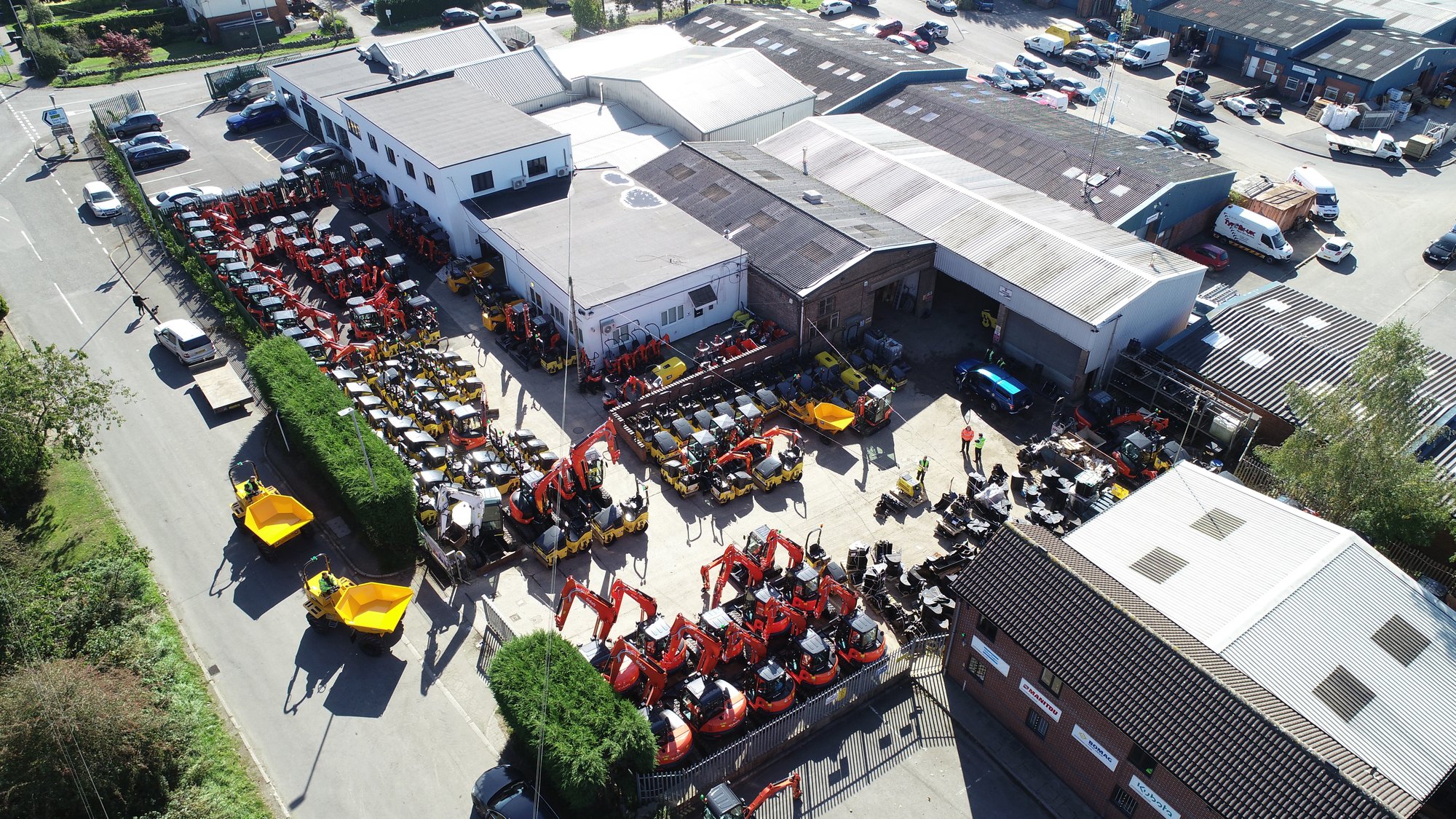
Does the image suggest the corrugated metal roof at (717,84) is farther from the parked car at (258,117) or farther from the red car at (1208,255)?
the red car at (1208,255)

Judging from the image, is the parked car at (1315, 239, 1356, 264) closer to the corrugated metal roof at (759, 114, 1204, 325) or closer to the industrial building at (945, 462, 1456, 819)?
the corrugated metal roof at (759, 114, 1204, 325)

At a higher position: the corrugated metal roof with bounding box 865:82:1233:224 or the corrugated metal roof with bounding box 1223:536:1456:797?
the corrugated metal roof with bounding box 865:82:1233:224

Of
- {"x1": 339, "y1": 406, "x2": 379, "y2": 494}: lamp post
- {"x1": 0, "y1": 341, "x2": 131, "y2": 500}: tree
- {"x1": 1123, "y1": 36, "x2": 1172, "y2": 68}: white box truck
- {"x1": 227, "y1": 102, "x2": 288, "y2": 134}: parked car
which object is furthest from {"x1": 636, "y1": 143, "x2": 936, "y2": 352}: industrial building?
{"x1": 1123, "y1": 36, "x2": 1172, "y2": 68}: white box truck

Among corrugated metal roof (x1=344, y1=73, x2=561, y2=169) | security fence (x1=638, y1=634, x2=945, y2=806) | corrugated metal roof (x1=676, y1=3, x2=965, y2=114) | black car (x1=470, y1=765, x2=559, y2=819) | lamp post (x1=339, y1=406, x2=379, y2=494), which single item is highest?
corrugated metal roof (x1=344, y1=73, x2=561, y2=169)

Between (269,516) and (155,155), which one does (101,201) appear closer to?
(155,155)

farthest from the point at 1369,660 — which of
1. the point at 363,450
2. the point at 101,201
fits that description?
the point at 101,201

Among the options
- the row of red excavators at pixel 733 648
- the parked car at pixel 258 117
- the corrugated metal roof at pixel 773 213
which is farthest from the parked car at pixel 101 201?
the row of red excavators at pixel 733 648

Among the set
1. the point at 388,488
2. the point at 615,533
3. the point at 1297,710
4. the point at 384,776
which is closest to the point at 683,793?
the point at 384,776
